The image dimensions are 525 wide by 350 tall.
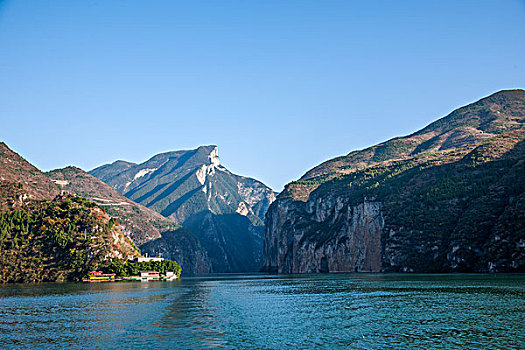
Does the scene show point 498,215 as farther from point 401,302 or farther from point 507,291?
point 401,302

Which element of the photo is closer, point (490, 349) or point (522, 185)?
point (490, 349)

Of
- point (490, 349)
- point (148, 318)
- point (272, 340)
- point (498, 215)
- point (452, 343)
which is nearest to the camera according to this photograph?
point (490, 349)

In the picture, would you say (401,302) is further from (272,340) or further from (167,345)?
(167,345)

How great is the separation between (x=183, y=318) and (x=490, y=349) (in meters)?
40.6

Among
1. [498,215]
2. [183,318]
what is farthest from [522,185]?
[183,318]

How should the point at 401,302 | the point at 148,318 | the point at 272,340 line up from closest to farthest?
the point at 272,340 → the point at 148,318 → the point at 401,302

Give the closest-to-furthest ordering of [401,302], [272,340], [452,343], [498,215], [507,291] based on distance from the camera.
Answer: [452,343] → [272,340] → [401,302] → [507,291] → [498,215]

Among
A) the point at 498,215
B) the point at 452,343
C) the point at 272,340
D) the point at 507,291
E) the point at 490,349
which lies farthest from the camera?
the point at 498,215

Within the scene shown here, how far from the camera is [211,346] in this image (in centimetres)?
5134

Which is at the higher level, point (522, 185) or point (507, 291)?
point (522, 185)

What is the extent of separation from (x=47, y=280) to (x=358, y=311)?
158043mm

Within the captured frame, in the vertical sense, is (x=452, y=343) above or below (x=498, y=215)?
below

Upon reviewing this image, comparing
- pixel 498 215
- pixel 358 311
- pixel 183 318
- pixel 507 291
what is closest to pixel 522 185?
pixel 498 215

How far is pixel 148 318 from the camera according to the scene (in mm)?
71812
